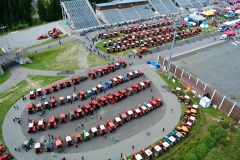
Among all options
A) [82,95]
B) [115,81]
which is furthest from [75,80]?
[115,81]

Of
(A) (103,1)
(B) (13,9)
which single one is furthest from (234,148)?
(B) (13,9)

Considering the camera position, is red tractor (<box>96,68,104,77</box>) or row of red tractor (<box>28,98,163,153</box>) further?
red tractor (<box>96,68,104,77</box>)

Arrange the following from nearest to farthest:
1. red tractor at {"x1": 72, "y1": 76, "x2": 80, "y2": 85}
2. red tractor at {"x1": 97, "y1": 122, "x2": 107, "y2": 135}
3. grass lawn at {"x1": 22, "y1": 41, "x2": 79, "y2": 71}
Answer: red tractor at {"x1": 97, "y1": 122, "x2": 107, "y2": 135} < red tractor at {"x1": 72, "y1": 76, "x2": 80, "y2": 85} < grass lawn at {"x1": 22, "y1": 41, "x2": 79, "y2": 71}

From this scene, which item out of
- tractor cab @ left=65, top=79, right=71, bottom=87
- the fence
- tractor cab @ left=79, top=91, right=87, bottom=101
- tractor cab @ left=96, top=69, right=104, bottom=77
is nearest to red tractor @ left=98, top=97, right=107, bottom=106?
tractor cab @ left=79, top=91, right=87, bottom=101

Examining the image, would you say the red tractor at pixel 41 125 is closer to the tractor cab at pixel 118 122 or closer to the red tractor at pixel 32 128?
the red tractor at pixel 32 128

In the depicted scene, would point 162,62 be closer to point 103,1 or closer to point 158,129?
point 158,129

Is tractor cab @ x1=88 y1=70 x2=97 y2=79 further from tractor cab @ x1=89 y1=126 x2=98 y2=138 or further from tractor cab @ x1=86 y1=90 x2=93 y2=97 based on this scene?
tractor cab @ x1=89 y1=126 x2=98 y2=138
